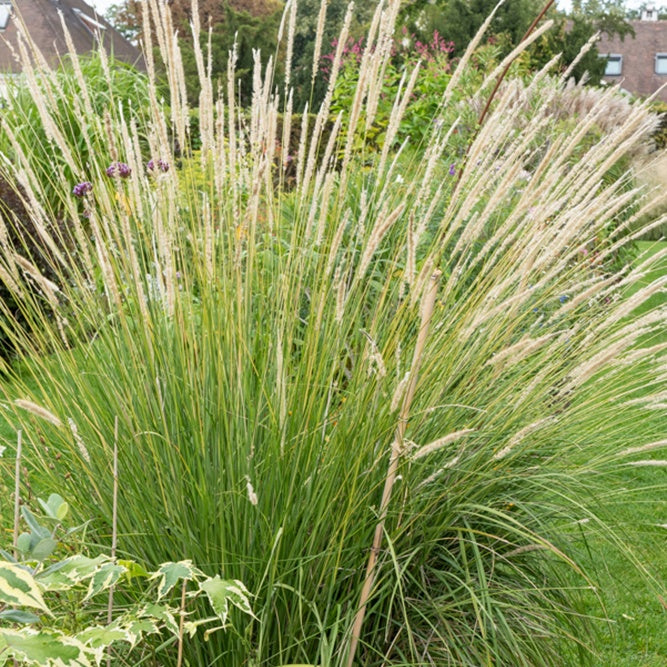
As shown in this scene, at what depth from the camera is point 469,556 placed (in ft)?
6.79

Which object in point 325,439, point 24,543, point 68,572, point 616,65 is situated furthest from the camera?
point 616,65

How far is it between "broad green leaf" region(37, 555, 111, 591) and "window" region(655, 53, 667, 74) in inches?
A: 1898

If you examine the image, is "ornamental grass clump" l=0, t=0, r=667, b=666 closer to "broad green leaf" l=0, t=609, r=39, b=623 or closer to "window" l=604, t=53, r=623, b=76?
"broad green leaf" l=0, t=609, r=39, b=623

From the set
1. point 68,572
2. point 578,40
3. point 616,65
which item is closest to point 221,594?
point 68,572

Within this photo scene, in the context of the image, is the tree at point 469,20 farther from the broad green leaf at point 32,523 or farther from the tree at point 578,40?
the broad green leaf at point 32,523

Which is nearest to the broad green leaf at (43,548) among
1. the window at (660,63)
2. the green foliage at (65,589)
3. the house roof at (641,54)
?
the green foliage at (65,589)

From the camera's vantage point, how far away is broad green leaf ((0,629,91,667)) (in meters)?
1.02

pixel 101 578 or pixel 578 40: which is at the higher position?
pixel 101 578

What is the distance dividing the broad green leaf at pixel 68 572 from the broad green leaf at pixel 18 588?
92mm

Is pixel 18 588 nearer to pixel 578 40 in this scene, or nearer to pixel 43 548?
pixel 43 548

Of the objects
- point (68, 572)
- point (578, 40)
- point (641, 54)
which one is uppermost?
point (68, 572)

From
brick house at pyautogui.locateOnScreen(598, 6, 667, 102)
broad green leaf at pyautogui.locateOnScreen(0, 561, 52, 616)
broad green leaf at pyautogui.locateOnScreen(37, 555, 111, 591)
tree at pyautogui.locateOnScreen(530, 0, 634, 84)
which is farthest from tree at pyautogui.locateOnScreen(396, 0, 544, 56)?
brick house at pyautogui.locateOnScreen(598, 6, 667, 102)

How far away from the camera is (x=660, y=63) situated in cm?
4459

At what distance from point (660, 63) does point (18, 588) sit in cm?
4884
